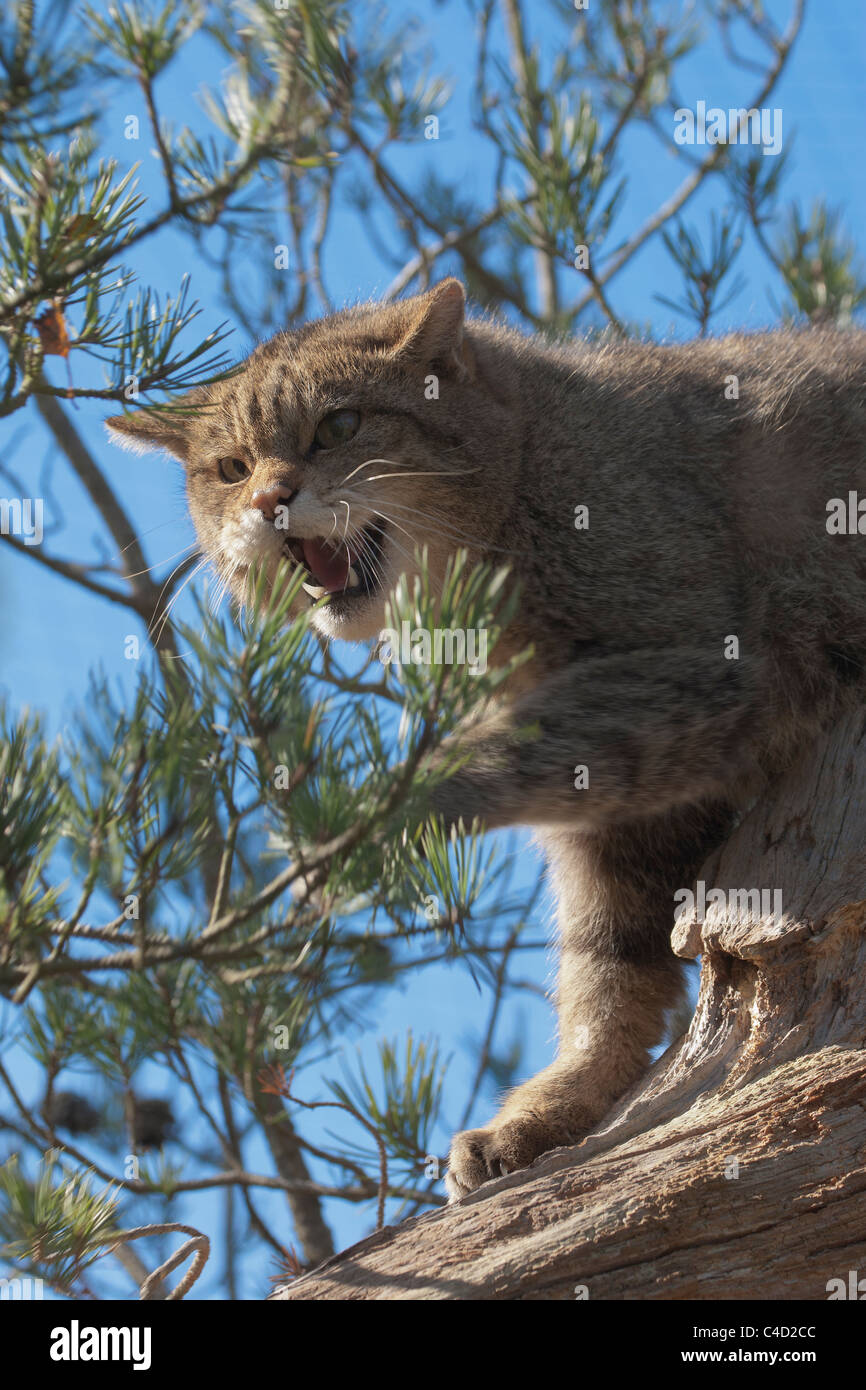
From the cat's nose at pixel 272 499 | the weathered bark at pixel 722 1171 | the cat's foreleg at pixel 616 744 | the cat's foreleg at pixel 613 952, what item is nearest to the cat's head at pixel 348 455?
the cat's nose at pixel 272 499

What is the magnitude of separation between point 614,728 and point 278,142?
4.33 ft

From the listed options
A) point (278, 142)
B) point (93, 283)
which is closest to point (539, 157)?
point (278, 142)

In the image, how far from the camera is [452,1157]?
2.84m

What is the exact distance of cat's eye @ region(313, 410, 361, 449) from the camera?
3.18 meters

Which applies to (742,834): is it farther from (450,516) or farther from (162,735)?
(162,735)

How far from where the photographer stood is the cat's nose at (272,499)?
297 centimetres

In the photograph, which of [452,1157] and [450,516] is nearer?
[452,1157]

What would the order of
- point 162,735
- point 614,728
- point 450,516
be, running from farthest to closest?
1. point 450,516
2. point 614,728
3. point 162,735

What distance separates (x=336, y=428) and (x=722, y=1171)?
6.41 feet

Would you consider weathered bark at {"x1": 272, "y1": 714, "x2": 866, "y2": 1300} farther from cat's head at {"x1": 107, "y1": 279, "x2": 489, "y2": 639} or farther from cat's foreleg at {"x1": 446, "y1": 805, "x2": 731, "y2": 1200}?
cat's head at {"x1": 107, "y1": 279, "x2": 489, "y2": 639}

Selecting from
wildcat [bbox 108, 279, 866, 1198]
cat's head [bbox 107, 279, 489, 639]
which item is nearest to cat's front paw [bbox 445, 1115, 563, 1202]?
wildcat [bbox 108, 279, 866, 1198]

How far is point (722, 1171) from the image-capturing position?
2.13m

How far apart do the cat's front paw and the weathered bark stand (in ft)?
1.03

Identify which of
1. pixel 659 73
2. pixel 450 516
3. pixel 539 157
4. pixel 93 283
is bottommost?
pixel 93 283
